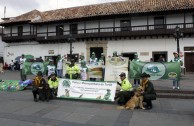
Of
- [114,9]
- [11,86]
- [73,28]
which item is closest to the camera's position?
[11,86]

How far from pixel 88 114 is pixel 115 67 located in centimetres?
583

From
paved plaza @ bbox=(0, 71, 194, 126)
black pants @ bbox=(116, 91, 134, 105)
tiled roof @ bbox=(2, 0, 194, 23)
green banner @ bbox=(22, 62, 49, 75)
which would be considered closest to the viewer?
paved plaza @ bbox=(0, 71, 194, 126)

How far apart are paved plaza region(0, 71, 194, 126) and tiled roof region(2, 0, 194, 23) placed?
65.7 ft

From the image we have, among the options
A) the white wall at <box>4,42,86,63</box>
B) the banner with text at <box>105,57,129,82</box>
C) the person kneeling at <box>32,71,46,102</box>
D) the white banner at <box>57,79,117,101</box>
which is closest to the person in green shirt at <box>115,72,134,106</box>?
the white banner at <box>57,79,117,101</box>

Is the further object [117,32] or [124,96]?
[117,32]

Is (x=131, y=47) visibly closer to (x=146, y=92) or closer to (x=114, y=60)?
(x=114, y=60)

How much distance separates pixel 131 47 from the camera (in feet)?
104

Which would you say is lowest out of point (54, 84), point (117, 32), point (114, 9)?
point (54, 84)

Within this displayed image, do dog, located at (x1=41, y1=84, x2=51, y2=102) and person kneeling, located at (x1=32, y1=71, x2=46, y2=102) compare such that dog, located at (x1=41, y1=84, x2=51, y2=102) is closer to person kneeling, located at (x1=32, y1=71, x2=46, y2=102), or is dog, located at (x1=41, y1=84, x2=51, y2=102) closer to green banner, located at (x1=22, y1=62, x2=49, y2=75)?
person kneeling, located at (x1=32, y1=71, x2=46, y2=102)

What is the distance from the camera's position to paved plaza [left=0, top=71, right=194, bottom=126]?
7875 millimetres

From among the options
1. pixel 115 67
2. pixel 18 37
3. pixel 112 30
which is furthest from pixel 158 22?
pixel 18 37

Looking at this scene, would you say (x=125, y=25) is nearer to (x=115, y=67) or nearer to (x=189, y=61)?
(x=189, y=61)

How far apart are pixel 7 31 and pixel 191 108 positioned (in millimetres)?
36643

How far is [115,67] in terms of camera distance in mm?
14438
